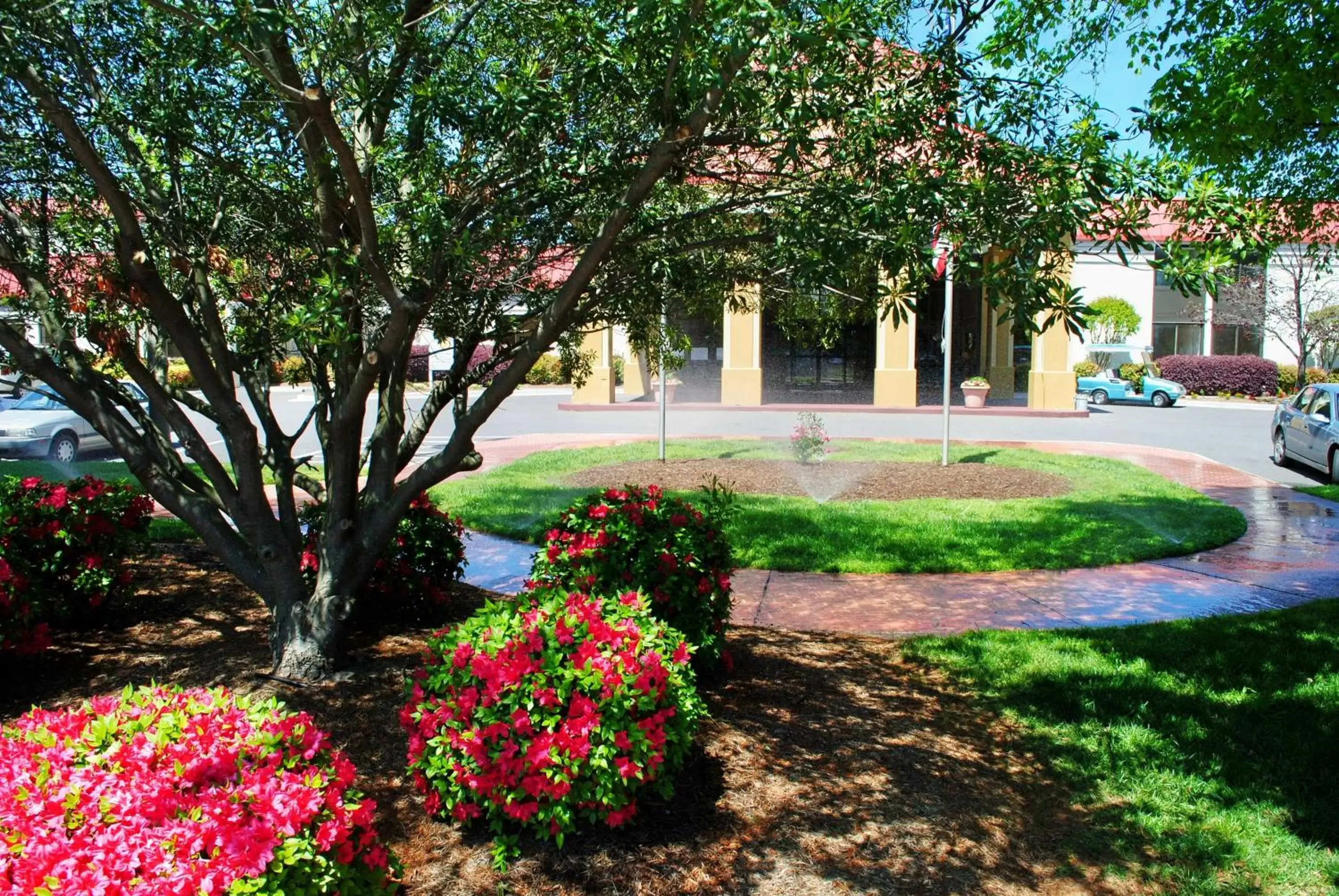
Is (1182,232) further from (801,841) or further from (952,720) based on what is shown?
(801,841)

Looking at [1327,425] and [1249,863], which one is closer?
[1249,863]

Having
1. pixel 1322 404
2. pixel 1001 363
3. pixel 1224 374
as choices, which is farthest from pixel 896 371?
pixel 1224 374

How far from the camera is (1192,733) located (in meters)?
5.02

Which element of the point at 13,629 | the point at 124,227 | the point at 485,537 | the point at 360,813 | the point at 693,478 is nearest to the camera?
the point at 360,813

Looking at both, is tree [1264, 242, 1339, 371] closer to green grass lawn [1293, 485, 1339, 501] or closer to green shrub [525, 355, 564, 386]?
green grass lawn [1293, 485, 1339, 501]

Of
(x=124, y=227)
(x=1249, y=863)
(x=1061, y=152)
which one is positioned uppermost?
(x=1061, y=152)

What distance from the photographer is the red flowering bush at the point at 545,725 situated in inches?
142

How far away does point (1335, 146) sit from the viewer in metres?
8.47

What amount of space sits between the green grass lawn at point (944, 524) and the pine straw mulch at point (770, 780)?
2.52m

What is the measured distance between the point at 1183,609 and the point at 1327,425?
986cm

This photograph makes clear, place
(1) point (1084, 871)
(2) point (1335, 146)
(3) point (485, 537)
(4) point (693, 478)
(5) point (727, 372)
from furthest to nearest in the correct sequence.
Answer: (5) point (727, 372)
(4) point (693, 478)
(3) point (485, 537)
(2) point (1335, 146)
(1) point (1084, 871)

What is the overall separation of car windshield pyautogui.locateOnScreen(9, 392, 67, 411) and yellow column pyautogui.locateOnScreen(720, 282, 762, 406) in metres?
16.0

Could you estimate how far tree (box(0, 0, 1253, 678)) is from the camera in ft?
13.9

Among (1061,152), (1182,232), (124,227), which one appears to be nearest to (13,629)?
(124,227)
